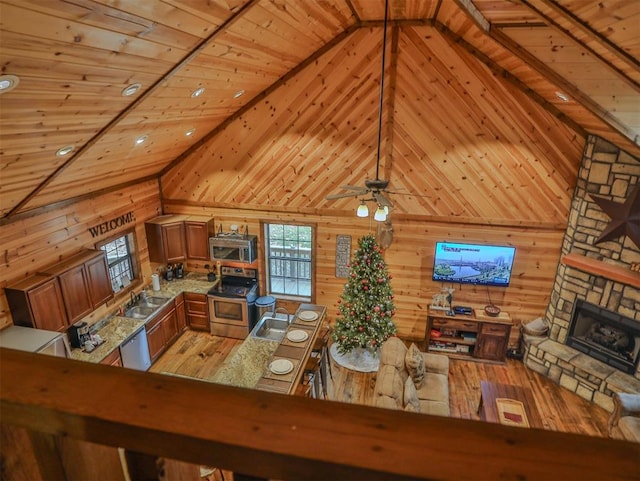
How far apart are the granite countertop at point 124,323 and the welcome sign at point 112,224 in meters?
1.25

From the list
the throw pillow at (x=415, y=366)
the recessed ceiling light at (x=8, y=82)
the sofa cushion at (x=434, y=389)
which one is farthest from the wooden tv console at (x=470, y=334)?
the recessed ceiling light at (x=8, y=82)

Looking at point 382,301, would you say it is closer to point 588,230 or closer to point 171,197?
point 588,230

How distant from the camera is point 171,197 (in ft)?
23.4

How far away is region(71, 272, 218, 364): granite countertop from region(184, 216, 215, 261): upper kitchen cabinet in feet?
1.63

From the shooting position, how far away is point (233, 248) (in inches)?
268

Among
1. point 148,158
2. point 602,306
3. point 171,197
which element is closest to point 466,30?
point 602,306

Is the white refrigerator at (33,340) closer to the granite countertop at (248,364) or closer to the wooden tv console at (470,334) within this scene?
the granite countertop at (248,364)

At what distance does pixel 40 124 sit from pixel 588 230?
6.57 m

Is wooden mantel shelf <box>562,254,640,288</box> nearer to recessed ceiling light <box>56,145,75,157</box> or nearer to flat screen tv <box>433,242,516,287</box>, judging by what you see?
flat screen tv <box>433,242,516,287</box>

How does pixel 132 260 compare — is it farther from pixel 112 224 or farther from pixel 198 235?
pixel 198 235

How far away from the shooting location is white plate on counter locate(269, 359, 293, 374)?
4.46 metres

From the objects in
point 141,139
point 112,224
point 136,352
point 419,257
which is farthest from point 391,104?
point 136,352

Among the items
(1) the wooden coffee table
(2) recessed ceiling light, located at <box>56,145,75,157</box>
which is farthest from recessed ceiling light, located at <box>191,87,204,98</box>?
(1) the wooden coffee table

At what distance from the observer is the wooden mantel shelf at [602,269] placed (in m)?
5.09
